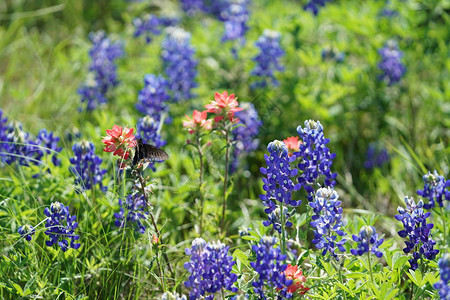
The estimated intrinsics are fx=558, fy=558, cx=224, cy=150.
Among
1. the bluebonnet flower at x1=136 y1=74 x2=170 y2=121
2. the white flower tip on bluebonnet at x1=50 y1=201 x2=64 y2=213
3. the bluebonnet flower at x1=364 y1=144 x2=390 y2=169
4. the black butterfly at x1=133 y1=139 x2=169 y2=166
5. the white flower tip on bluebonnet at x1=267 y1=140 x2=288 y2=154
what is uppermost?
the white flower tip on bluebonnet at x1=267 y1=140 x2=288 y2=154

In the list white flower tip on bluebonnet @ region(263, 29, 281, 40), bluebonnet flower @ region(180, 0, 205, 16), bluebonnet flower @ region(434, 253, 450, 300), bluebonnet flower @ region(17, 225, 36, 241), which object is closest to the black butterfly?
bluebonnet flower @ region(17, 225, 36, 241)

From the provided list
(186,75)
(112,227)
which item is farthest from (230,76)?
(112,227)

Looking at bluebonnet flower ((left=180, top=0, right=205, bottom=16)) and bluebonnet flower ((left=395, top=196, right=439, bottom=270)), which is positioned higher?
bluebonnet flower ((left=395, top=196, right=439, bottom=270))

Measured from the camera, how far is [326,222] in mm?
1952

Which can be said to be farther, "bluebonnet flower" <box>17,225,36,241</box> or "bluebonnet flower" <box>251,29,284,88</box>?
"bluebonnet flower" <box>251,29,284,88</box>

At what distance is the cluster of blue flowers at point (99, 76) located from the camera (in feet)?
13.1

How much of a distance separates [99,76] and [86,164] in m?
1.61

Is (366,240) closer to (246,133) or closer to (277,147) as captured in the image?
(277,147)

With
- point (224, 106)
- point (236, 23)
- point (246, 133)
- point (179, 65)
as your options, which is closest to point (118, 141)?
point (224, 106)

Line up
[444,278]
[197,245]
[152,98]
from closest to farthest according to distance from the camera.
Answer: [444,278]
[197,245]
[152,98]

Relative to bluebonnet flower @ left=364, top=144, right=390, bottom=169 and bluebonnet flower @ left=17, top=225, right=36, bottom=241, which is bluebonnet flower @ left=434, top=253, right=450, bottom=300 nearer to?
bluebonnet flower @ left=17, top=225, right=36, bottom=241

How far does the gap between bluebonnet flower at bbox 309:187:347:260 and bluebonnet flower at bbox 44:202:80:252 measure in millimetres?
924

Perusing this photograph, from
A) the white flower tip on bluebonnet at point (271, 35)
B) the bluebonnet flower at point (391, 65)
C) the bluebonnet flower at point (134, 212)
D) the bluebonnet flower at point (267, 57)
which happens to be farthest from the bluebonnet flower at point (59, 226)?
the bluebonnet flower at point (391, 65)

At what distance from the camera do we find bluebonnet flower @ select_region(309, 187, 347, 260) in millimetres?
1959
